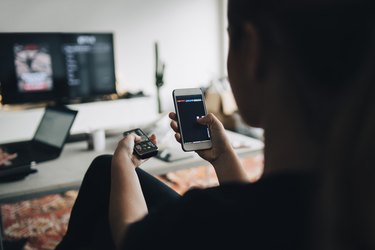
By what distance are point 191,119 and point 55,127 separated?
0.75 metres

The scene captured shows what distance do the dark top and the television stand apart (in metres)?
3.48

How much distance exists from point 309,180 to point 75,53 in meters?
3.62

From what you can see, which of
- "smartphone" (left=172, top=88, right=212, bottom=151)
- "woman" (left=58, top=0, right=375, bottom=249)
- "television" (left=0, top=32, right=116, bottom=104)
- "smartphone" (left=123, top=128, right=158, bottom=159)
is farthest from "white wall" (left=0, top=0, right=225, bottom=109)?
"woman" (left=58, top=0, right=375, bottom=249)

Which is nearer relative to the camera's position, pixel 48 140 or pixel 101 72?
pixel 48 140

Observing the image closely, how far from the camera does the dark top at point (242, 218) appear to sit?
0.52 metres

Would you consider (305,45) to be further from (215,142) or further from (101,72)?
(101,72)

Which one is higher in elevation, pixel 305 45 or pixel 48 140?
pixel 305 45

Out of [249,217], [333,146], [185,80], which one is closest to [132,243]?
[249,217]

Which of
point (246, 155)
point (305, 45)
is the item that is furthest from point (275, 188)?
point (246, 155)

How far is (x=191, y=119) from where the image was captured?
127 cm

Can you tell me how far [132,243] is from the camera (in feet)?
2.00

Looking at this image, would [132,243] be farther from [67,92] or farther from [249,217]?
[67,92]

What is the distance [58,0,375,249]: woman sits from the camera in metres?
0.47

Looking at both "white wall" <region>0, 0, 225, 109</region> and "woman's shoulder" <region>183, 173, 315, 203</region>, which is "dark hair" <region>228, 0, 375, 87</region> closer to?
"woman's shoulder" <region>183, 173, 315, 203</region>
